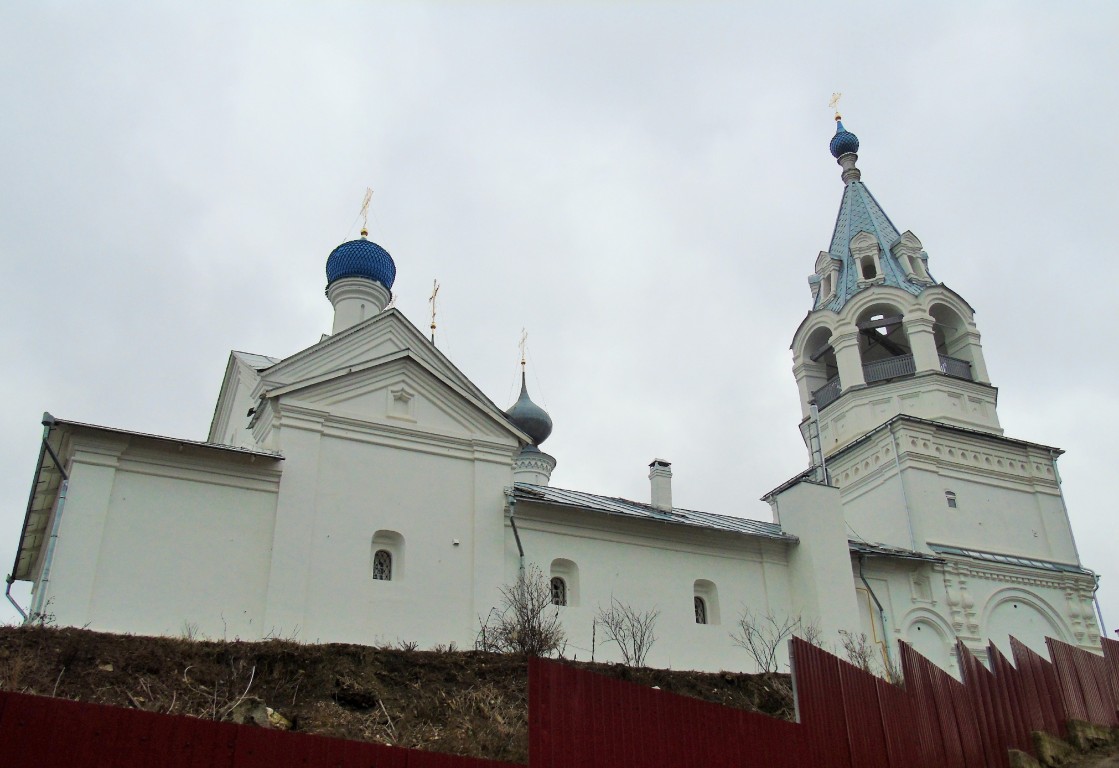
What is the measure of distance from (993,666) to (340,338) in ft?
36.4

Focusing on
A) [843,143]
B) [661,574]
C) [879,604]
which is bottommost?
[879,604]

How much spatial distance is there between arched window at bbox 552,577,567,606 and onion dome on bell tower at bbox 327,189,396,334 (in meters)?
6.35

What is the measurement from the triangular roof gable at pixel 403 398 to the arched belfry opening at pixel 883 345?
1094 cm

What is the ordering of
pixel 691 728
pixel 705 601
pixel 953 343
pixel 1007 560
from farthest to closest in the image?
1. pixel 953 343
2. pixel 1007 560
3. pixel 705 601
4. pixel 691 728

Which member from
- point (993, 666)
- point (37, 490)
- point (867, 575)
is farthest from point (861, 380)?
point (37, 490)

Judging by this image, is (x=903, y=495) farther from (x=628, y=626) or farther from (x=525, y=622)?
(x=525, y=622)

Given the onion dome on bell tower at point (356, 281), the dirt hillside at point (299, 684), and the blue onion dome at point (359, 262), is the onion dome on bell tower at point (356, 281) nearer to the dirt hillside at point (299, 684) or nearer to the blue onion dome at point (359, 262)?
the blue onion dome at point (359, 262)

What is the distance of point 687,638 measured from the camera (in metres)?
16.2

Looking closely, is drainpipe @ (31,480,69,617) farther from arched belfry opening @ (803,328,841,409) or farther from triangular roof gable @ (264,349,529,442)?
arched belfry opening @ (803,328,841,409)

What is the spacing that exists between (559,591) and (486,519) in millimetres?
1839

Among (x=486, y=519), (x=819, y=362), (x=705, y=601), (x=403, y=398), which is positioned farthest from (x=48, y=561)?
(x=819, y=362)

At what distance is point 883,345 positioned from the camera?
24.9 meters

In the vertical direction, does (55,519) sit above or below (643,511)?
below

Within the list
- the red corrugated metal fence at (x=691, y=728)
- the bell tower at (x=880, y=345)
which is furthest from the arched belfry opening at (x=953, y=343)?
the red corrugated metal fence at (x=691, y=728)
